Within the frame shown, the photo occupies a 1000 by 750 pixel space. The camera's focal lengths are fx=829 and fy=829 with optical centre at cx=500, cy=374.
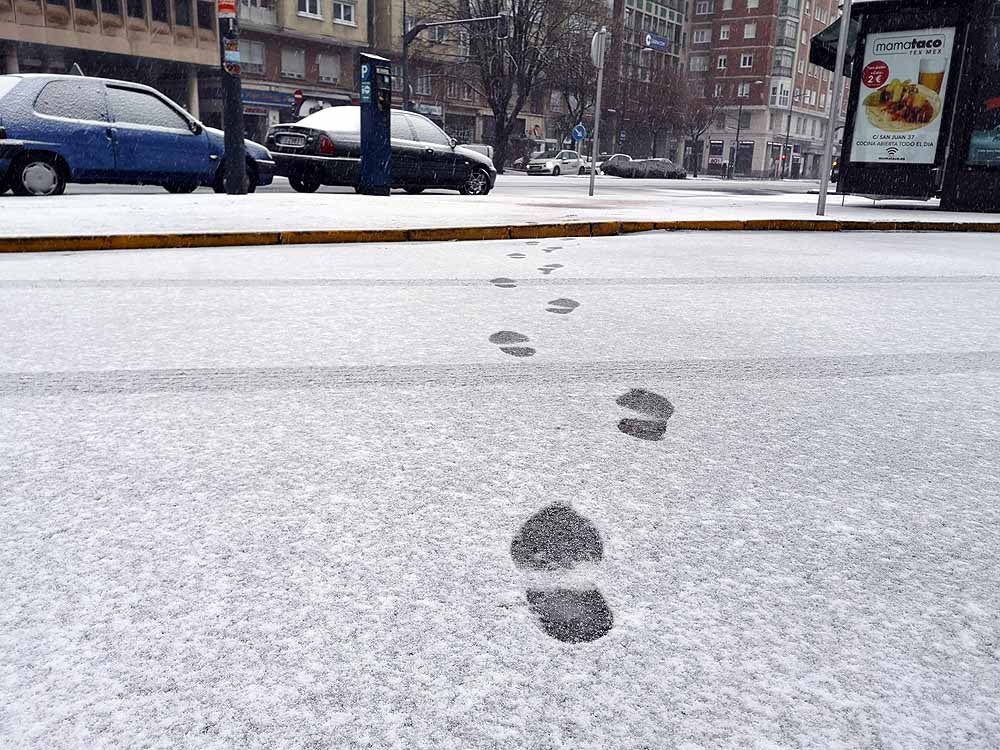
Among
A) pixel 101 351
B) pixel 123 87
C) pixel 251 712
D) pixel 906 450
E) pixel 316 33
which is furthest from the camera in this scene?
pixel 316 33

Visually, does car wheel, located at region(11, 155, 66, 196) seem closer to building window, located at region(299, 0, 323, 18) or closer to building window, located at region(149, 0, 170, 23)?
building window, located at region(149, 0, 170, 23)

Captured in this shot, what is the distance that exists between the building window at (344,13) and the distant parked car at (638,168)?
44.2ft

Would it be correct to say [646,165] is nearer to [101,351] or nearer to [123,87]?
[123,87]

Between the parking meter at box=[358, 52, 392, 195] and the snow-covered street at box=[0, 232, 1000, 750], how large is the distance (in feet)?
27.5

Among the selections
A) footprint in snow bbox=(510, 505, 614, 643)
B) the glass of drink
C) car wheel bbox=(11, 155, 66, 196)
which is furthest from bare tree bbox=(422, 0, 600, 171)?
footprint in snow bbox=(510, 505, 614, 643)

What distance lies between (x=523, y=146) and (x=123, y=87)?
36212 mm

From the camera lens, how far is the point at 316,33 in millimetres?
36781

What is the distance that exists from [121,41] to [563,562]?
33.2 m

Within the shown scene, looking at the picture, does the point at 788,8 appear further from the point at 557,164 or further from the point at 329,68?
the point at 329,68

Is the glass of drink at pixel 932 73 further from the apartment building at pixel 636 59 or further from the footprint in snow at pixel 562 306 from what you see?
the apartment building at pixel 636 59

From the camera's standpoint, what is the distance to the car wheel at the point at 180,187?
10172 millimetres

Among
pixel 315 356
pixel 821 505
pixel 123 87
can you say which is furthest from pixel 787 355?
pixel 123 87

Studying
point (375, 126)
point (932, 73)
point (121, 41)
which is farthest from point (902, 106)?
point (121, 41)

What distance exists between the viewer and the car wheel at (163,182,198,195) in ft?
33.4
